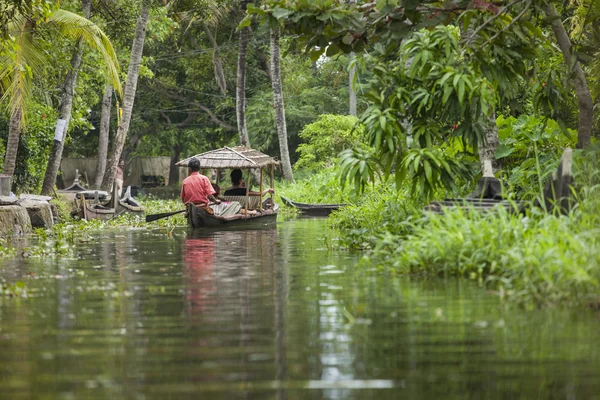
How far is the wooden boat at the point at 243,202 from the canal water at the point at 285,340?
11.1m

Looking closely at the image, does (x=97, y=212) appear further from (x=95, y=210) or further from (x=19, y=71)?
(x=19, y=71)

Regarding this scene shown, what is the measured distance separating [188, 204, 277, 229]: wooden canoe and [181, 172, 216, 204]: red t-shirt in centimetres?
38

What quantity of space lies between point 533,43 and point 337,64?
36.3 m

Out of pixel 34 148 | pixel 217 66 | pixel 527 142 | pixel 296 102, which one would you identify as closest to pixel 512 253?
pixel 527 142

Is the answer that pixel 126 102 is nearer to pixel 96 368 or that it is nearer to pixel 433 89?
pixel 433 89

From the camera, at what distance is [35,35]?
74.0ft

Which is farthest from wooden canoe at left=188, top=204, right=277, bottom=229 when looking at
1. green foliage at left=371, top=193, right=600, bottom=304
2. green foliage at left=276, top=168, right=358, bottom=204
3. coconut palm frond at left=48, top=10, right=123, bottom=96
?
green foliage at left=371, top=193, right=600, bottom=304

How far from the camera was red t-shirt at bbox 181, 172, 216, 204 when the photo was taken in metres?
22.6

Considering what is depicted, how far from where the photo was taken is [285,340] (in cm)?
701

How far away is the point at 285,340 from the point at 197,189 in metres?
15.8

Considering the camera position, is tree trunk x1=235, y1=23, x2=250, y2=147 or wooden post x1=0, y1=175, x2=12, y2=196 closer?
wooden post x1=0, y1=175, x2=12, y2=196

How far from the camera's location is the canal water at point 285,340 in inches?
219

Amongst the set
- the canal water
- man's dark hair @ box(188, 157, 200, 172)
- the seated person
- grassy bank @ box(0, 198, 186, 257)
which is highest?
man's dark hair @ box(188, 157, 200, 172)

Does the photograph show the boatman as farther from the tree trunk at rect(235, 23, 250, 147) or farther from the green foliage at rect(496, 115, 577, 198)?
the tree trunk at rect(235, 23, 250, 147)
